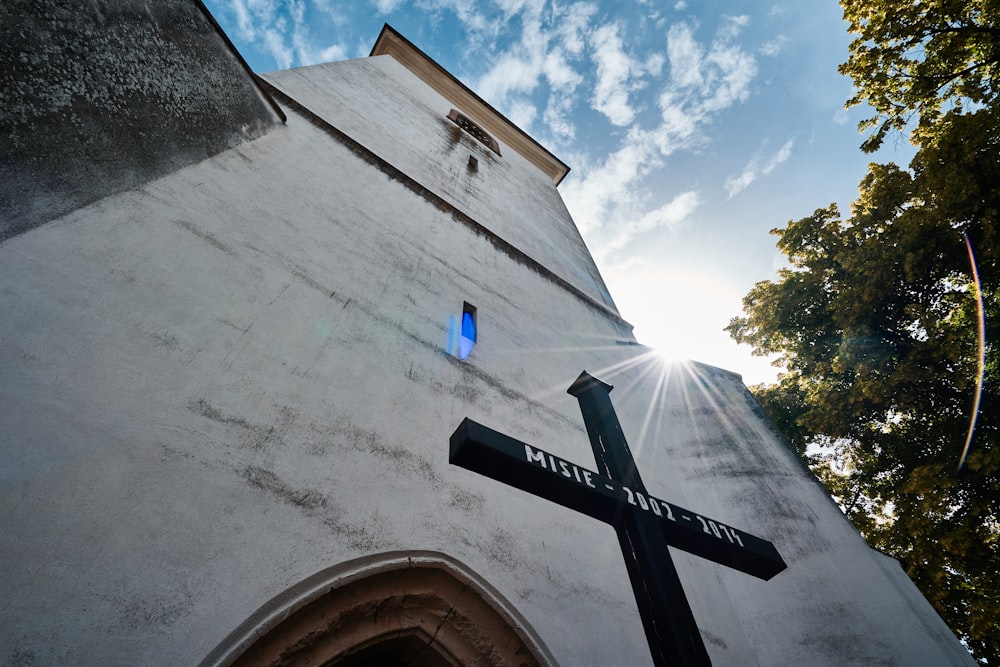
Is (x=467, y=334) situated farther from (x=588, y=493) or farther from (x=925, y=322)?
(x=925, y=322)

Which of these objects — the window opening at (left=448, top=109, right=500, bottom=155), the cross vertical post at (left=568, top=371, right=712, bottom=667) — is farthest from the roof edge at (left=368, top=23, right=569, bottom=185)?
A: the cross vertical post at (left=568, top=371, right=712, bottom=667)

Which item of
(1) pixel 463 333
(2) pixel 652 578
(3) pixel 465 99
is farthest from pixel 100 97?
(3) pixel 465 99

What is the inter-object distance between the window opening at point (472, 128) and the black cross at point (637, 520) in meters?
11.3

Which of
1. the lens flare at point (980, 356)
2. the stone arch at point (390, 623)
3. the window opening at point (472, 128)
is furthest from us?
the window opening at point (472, 128)

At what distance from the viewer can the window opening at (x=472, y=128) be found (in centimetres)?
1191

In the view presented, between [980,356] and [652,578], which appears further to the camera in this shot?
[980,356]

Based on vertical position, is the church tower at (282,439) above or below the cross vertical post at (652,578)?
above

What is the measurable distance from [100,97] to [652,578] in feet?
13.2

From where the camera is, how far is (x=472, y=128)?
12266 mm

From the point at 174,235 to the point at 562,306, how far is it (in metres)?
4.40

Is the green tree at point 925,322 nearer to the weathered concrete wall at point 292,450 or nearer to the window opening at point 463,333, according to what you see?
the weathered concrete wall at point 292,450

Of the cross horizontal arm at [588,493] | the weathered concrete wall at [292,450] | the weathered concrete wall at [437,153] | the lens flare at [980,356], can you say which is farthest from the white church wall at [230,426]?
the lens flare at [980,356]

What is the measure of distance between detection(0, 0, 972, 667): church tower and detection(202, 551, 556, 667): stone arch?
0.04 feet

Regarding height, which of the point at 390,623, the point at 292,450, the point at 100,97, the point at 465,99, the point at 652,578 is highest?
the point at 465,99
